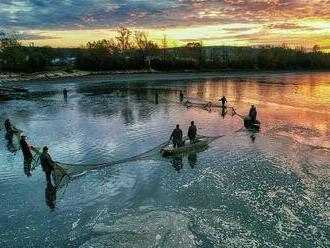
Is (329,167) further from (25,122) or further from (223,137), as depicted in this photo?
(25,122)

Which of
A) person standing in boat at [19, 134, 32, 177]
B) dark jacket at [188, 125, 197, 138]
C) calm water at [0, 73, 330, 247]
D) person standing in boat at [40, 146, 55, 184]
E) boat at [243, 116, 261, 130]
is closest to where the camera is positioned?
calm water at [0, 73, 330, 247]

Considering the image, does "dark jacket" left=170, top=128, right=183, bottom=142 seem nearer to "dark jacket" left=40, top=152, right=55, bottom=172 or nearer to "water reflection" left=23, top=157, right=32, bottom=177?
"dark jacket" left=40, top=152, right=55, bottom=172

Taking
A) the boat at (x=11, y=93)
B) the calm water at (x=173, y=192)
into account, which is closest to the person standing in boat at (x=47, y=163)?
the calm water at (x=173, y=192)

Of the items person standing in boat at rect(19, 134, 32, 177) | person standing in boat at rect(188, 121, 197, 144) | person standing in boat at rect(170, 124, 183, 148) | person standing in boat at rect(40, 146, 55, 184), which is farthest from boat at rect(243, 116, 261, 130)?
person standing in boat at rect(40, 146, 55, 184)

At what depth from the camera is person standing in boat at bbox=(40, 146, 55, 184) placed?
902 inches

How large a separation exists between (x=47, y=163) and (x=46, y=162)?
99 mm

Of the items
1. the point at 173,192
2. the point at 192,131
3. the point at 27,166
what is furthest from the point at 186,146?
the point at 27,166

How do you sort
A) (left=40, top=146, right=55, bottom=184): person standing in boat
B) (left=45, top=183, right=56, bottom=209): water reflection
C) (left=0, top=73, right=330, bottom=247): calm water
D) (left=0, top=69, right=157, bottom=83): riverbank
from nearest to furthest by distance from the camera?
(left=0, top=73, right=330, bottom=247): calm water < (left=45, top=183, right=56, bottom=209): water reflection < (left=40, top=146, right=55, bottom=184): person standing in boat < (left=0, top=69, right=157, bottom=83): riverbank

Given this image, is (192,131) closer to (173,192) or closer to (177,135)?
(177,135)

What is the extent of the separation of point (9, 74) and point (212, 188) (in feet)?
363

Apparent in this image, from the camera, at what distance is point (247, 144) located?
3488 cm

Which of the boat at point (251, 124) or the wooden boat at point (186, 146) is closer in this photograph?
the wooden boat at point (186, 146)

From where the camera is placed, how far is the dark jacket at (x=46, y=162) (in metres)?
22.9

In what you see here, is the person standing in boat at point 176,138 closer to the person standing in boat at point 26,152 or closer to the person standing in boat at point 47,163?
the person standing in boat at point 47,163
